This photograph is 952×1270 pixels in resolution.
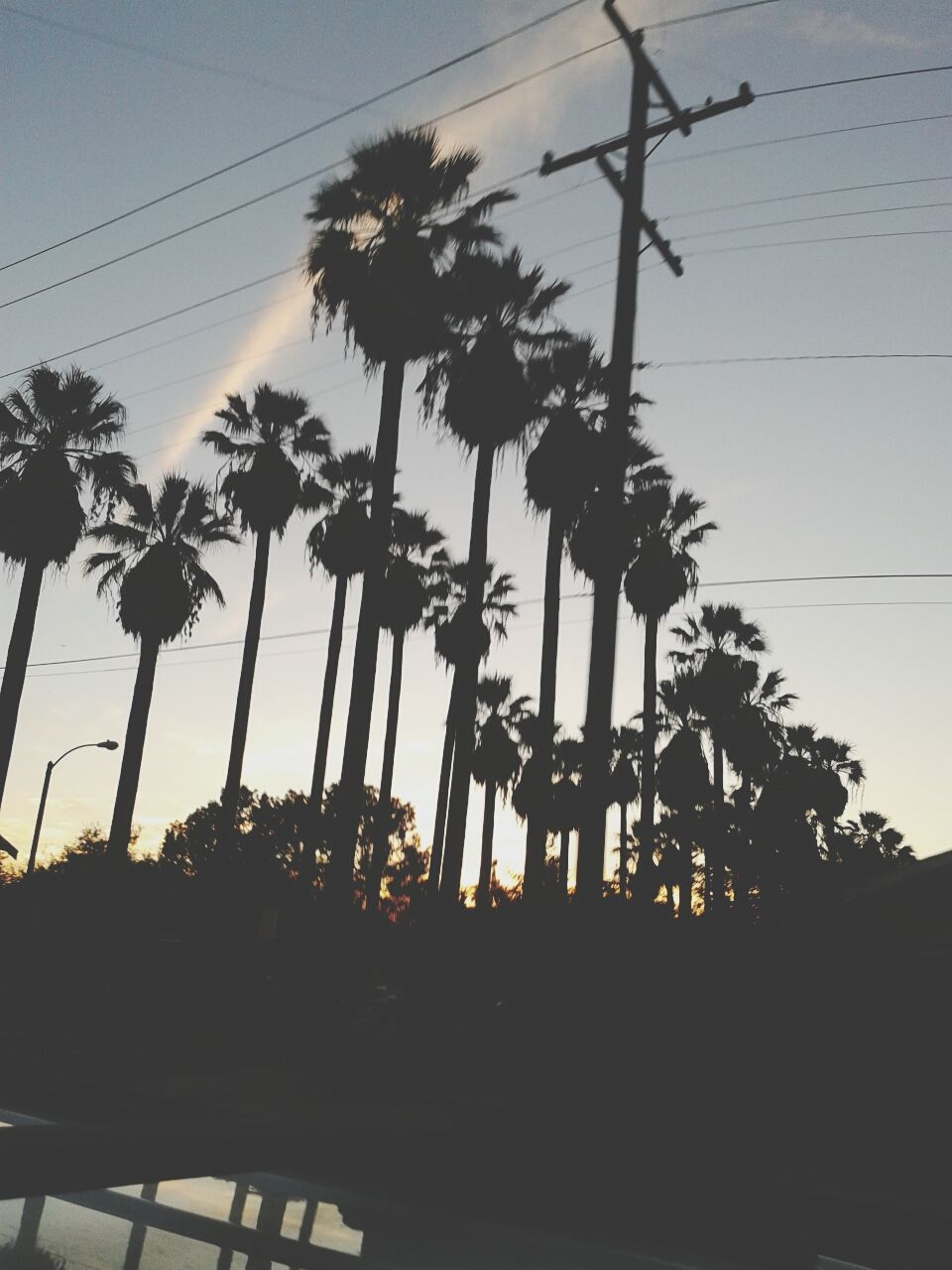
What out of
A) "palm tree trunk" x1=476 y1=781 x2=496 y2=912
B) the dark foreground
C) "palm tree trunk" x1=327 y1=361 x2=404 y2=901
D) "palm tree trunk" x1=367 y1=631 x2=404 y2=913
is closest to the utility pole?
the dark foreground

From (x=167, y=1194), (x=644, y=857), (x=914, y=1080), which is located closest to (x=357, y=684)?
(x=914, y=1080)

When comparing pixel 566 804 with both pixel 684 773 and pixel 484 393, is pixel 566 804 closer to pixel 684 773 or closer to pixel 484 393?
pixel 684 773

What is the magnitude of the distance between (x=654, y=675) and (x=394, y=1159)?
1251 inches

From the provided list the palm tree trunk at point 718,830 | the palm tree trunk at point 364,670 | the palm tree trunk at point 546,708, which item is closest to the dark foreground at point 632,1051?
A: the palm tree trunk at point 364,670

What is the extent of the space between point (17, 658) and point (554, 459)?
557 inches

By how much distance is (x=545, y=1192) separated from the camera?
2.38 m

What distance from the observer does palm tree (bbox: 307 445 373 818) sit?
31469 mm

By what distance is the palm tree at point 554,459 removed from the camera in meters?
24.5

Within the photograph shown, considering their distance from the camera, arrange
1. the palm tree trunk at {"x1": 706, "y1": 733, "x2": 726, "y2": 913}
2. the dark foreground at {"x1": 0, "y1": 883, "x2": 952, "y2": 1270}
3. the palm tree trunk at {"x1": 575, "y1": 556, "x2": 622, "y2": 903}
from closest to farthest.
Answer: the dark foreground at {"x1": 0, "y1": 883, "x2": 952, "y2": 1270}
the palm tree trunk at {"x1": 575, "y1": 556, "x2": 622, "y2": 903}
the palm tree trunk at {"x1": 706, "y1": 733, "x2": 726, "y2": 913}

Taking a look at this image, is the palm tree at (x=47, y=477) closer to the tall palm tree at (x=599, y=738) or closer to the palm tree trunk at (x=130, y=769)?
the palm tree trunk at (x=130, y=769)

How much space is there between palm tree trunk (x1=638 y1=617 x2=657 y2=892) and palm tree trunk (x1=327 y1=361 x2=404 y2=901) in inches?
273

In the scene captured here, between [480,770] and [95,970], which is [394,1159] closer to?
[95,970]

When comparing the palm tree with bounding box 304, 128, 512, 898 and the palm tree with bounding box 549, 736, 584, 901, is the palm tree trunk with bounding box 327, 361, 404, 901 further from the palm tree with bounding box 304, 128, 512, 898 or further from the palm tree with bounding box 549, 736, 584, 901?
the palm tree with bounding box 549, 736, 584, 901

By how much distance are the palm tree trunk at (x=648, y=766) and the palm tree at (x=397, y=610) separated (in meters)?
7.97
